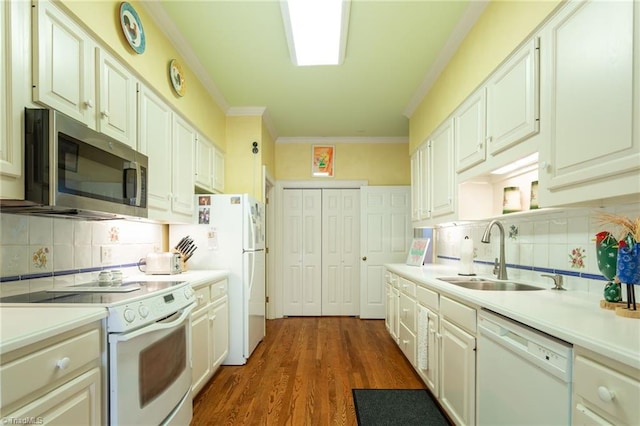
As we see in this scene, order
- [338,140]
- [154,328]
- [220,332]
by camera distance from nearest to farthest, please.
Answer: [154,328], [220,332], [338,140]

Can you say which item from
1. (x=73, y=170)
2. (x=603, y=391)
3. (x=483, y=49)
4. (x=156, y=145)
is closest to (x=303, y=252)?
(x=156, y=145)

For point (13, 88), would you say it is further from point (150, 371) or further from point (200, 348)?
point (200, 348)

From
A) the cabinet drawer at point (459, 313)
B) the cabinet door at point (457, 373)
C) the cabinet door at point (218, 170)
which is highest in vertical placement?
the cabinet door at point (218, 170)

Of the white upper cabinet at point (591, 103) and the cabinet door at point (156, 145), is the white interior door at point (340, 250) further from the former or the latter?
the white upper cabinet at point (591, 103)

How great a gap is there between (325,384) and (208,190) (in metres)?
2.18

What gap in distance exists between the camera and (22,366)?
0.95 metres

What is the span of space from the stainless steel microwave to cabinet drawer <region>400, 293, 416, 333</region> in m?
2.27

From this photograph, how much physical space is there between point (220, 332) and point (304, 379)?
86cm

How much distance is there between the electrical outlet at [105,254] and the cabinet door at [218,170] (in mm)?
1384

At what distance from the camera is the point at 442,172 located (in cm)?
294

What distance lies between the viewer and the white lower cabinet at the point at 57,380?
924 mm

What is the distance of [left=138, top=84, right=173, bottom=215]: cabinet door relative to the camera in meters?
2.12

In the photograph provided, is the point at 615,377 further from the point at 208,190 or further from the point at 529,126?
the point at 208,190

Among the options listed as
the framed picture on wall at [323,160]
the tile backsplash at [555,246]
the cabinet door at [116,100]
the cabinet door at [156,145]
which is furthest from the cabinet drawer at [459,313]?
the framed picture on wall at [323,160]
